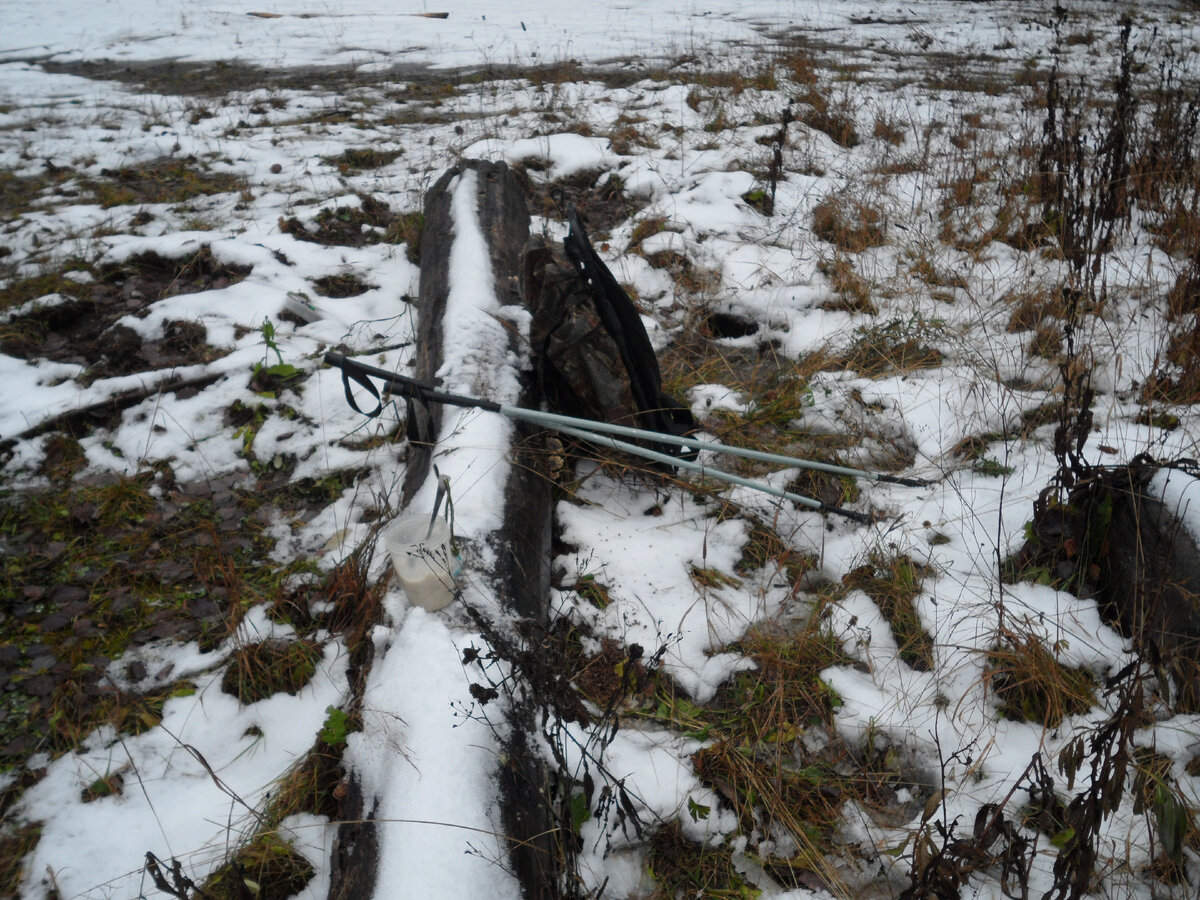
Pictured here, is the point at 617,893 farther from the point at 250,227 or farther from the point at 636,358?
the point at 250,227

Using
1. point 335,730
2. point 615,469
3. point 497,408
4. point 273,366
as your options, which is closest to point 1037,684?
point 615,469

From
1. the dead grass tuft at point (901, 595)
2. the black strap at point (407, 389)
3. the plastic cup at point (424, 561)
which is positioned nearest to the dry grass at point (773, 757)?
the dead grass tuft at point (901, 595)

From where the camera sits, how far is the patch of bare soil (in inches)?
144

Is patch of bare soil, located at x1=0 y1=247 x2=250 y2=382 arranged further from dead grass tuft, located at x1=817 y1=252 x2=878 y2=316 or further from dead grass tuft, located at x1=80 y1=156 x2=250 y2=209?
dead grass tuft, located at x1=817 y1=252 x2=878 y2=316

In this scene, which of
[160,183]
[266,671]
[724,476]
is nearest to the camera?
[266,671]

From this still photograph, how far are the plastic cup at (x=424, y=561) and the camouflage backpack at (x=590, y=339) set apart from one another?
3.29ft

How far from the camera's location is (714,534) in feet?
8.81

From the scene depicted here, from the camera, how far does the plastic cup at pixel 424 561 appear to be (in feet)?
6.12

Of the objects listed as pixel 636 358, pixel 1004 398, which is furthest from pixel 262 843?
pixel 1004 398

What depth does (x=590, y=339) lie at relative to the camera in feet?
8.98

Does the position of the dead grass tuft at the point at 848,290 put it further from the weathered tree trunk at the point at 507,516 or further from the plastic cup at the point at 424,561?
the plastic cup at the point at 424,561

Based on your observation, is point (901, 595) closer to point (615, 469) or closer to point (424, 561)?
point (615, 469)

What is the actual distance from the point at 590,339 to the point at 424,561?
4.02ft

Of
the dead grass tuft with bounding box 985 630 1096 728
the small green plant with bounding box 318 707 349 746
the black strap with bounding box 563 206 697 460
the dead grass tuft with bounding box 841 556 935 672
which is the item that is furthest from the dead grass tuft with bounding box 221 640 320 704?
the dead grass tuft with bounding box 985 630 1096 728
